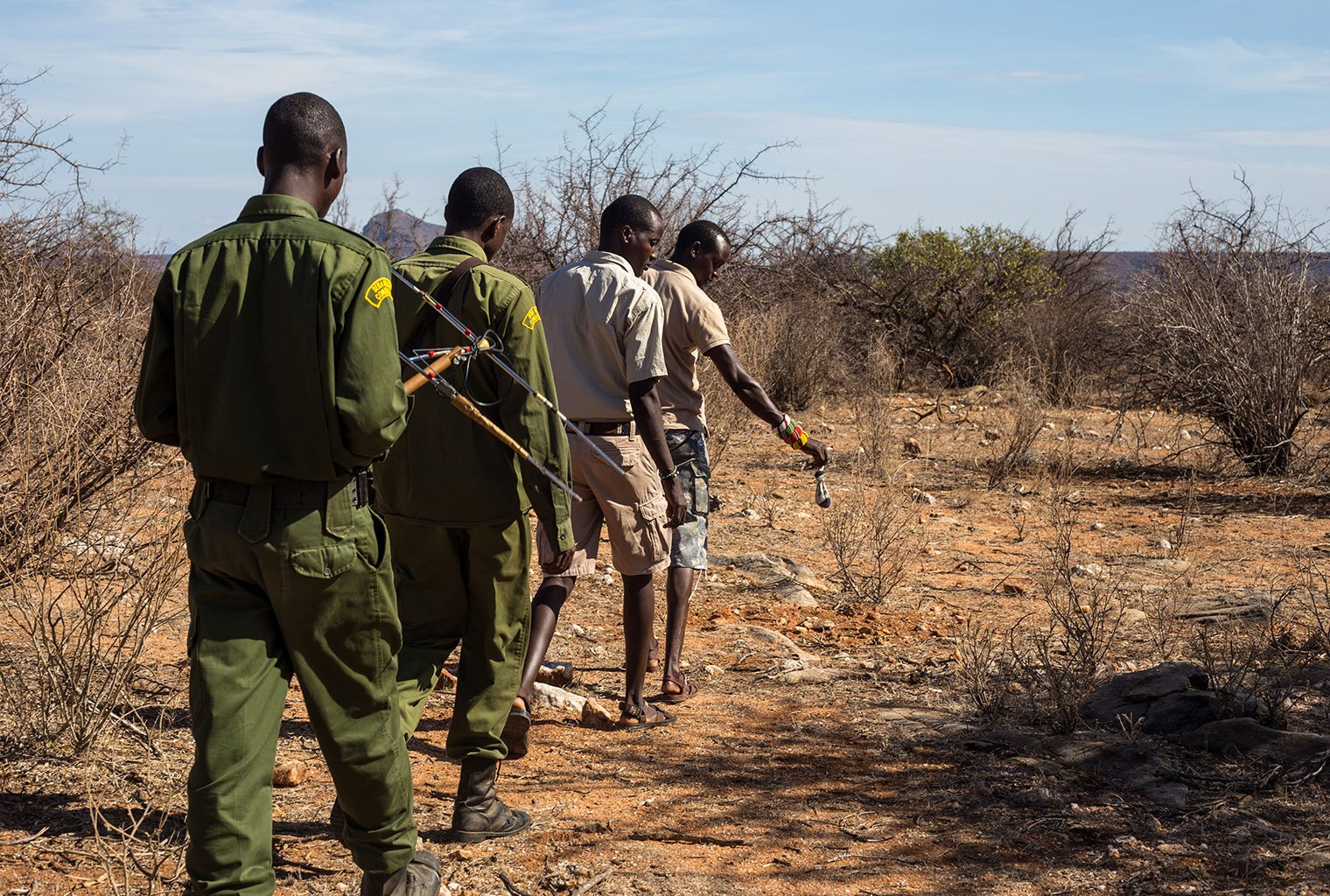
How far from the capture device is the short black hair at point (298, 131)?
249cm

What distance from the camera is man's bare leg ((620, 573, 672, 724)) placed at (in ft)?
14.3

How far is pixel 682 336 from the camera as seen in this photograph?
4770 millimetres

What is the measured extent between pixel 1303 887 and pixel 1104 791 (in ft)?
2.28

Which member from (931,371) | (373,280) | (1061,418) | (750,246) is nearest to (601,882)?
(373,280)

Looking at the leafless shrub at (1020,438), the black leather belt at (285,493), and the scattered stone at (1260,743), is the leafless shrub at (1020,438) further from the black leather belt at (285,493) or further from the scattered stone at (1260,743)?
the black leather belt at (285,493)

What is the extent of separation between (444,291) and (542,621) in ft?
4.25

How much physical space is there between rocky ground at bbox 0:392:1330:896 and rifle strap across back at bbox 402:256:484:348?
122 cm

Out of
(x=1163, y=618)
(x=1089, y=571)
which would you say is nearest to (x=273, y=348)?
(x=1163, y=618)

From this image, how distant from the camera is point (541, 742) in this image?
4.26m

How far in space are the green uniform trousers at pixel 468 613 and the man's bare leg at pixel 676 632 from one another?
1462 millimetres

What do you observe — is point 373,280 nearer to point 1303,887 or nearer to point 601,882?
point 601,882

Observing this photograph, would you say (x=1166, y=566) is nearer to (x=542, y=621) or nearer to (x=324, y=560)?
(x=542, y=621)

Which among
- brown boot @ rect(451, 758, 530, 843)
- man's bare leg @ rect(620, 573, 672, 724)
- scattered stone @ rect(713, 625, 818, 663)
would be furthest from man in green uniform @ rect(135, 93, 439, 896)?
scattered stone @ rect(713, 625, 818, 663)

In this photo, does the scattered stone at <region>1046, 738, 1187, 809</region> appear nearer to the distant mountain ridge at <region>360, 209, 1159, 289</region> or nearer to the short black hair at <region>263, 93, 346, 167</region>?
the short black hair at <region>263, 93, 346, 167</region>
